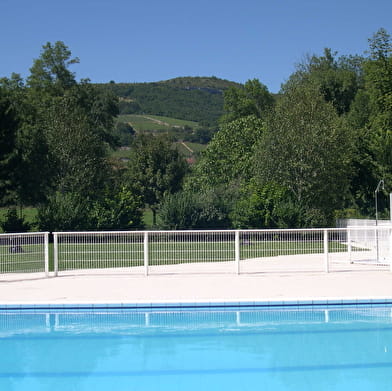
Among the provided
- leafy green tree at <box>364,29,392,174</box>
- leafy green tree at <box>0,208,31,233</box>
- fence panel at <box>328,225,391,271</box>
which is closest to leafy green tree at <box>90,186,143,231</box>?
leafy green tree at <box>0,208,31,233</box>

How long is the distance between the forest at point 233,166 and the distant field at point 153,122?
6582 centimetres

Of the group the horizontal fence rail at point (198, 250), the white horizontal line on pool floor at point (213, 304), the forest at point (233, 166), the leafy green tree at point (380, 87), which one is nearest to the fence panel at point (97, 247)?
the horizontal fence rail at point (198, 250)

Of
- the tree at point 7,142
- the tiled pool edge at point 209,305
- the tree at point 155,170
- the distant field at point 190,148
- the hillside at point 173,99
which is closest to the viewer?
the tiled pool edge at point 209,305

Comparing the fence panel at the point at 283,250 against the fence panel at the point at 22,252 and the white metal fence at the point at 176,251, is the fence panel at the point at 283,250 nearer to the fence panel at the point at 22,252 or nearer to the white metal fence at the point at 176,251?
the white metal fence at the point at 176,251

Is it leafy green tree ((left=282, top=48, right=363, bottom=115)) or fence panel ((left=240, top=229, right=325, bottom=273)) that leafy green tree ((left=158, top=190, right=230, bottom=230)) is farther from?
fence panel ((left=240, top=229, right=325, bottom=273))

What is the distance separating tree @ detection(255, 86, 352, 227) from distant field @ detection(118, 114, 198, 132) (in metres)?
80.6

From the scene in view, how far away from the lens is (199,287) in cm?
1291

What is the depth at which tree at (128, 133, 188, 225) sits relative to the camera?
5650 cm

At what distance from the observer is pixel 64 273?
15852mm

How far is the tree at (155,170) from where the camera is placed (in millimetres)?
56500

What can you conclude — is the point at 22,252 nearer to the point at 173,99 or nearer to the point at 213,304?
the point at 213,304

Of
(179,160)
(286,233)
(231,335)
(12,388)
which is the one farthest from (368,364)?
(179,160)

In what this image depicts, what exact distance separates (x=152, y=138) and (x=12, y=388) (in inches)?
2096

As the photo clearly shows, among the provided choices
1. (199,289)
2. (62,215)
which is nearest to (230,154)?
(62,215)
